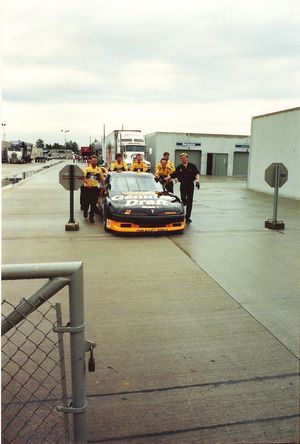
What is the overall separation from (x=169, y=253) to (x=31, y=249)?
98.1 inches

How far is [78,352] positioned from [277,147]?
19622 mm

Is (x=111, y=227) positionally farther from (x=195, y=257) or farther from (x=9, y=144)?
(x=9, y=144)

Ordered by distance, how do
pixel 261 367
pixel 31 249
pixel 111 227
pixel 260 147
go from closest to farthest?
pixel 261 367
pixel 31 249
pixel 111 227
pixel 260 147

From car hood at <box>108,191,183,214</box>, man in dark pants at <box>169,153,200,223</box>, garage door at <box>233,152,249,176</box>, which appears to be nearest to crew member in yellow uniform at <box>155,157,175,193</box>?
man in dark pants at <box>169,153,200,223</box>

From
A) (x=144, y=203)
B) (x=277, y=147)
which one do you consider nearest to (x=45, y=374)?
(x=144, y=203)

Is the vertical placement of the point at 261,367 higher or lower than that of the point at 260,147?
lower

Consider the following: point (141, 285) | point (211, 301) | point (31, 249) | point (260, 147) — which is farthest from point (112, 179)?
point (260, 147)

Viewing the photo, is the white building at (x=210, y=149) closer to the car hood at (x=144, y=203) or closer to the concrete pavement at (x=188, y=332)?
the car hood at (x=144, y=203)

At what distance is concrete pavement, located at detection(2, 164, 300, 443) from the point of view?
2814 millimetres

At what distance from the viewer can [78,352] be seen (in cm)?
211

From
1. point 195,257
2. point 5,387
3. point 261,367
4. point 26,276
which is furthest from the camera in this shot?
point 195,257

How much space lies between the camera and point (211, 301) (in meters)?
5.05

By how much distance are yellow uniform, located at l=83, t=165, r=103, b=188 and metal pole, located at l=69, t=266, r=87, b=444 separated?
888cm

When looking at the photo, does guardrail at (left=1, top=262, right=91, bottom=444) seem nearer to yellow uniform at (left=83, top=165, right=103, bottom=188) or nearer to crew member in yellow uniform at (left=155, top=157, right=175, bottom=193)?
yellow uniform at (left=83, top=165, right=103, bottom=188)
